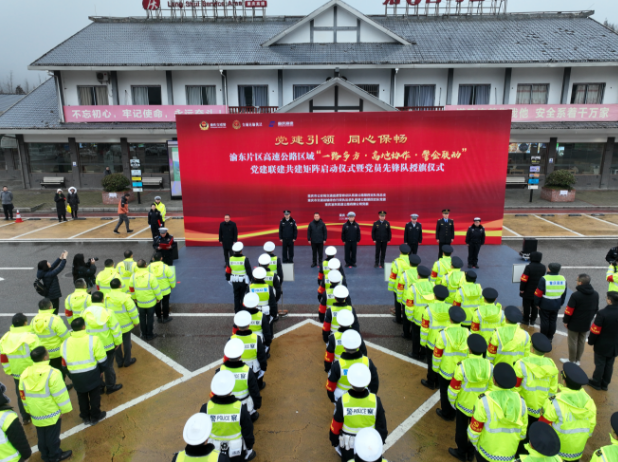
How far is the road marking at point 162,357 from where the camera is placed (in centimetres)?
732

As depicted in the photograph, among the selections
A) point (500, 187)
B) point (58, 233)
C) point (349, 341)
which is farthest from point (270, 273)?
point (58, 233)

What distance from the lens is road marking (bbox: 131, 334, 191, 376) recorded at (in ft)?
24.0

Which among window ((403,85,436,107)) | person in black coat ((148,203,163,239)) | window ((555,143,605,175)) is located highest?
window ((403,85,436,107))

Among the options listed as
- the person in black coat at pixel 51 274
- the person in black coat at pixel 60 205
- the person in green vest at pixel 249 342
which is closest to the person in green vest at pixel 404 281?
the person in green vest at pixel 249 342

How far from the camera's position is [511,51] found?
24.4 metres

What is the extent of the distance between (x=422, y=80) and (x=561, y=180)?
10.1 m

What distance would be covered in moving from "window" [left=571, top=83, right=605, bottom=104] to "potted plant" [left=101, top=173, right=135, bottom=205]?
28.3 meters

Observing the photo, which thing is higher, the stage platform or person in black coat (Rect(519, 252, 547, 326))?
person in black coat (Rect(519, 252, 547, 326))

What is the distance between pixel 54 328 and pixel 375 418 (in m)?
5.12

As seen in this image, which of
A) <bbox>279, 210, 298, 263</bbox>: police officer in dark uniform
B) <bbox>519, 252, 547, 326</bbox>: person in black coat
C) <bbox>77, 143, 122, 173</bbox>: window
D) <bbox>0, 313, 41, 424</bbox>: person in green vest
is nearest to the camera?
<bbox>0, 313, 41, 424</bbox>: person in green vest

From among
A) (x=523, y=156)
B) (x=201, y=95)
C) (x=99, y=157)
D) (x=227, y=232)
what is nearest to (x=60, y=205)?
(x=99, y=157)

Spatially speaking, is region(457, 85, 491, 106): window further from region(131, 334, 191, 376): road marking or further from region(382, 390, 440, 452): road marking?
region(131, 334, 191, 376): road marking

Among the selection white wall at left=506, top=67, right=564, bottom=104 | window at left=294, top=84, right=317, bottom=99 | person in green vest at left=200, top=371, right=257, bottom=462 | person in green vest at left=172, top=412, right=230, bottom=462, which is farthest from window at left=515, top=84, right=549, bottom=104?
person in green vest at left=172, top=412, right=230, bottom=462

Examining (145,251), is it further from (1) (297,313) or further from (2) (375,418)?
(2) (375,418)
